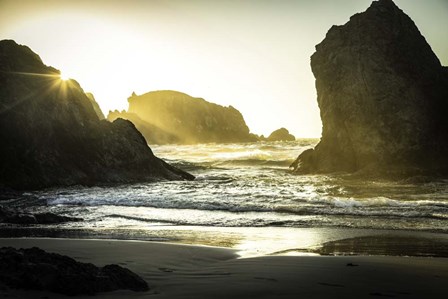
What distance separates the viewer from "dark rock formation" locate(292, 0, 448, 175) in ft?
100

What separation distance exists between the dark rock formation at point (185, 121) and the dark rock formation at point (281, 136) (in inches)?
286

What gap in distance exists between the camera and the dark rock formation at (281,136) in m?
139

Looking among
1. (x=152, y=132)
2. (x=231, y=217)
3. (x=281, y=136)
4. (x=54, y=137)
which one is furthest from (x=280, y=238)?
(x=281, y=136)

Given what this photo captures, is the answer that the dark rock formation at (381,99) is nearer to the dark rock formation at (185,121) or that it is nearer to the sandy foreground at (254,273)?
the sandy foreground at (254,273)

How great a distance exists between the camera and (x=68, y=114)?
23750 millimetres

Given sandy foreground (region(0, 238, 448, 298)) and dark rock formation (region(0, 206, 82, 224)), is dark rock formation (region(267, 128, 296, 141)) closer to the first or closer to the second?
dark rock formation (region(0, 206, 82, 224))

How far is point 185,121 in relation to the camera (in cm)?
13750

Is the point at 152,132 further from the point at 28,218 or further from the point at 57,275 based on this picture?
the point at 57,275

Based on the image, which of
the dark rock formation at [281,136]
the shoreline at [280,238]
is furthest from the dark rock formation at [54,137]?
the dark rock formation at [281,136]

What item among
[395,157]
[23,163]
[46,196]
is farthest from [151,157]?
[395,157]

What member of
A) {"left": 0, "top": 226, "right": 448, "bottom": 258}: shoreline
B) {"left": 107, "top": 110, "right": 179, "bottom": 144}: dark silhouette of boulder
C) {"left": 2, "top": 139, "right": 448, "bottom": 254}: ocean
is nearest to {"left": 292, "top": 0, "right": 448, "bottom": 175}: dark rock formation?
{"left": 2, "top": 139, "right": 448, "bottom": 254}: ocean

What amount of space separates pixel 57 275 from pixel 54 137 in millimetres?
20487

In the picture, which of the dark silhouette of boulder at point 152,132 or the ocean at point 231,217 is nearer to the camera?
the ocean at point 231,217

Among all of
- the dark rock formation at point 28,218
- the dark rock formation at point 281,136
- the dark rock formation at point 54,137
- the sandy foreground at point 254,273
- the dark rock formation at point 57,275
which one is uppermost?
the dark rock formation at point 281,136
